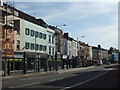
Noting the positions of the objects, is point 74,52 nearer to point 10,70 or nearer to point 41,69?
point 41,69

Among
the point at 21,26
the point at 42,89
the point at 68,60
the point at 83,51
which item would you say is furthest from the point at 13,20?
the point at 83,51

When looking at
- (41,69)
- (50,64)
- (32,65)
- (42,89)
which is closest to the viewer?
(42,89)

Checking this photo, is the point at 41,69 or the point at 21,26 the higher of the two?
the point at 21,26

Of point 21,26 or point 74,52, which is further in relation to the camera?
point 74,52

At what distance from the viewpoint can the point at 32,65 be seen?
182 ft

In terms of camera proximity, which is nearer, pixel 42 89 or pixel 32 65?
pixel 42 89

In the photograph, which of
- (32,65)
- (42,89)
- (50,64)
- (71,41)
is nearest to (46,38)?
(50,64)

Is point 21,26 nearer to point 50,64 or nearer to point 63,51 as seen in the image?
point 50,64

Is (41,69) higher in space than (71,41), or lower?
lower

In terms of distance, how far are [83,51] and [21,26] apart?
70.1 meters

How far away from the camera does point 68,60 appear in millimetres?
84938

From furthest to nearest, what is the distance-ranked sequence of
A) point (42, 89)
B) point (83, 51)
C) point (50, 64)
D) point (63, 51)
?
point (83, 51) < point (63, 51) < point (50, 64) < point (42, 89)

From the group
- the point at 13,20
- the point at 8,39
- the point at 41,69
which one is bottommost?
the point at 41,69

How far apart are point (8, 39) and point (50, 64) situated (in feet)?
74.5
